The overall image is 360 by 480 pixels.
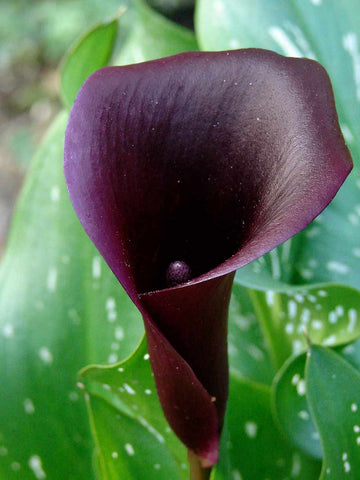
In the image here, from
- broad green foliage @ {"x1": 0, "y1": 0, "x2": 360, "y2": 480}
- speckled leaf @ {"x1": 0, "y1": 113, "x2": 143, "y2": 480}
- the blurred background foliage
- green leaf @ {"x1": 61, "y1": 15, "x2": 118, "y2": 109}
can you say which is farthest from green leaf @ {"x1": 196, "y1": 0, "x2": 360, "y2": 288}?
the blurred background foliage

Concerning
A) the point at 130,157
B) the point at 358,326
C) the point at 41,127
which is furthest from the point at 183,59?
the point at 41,127

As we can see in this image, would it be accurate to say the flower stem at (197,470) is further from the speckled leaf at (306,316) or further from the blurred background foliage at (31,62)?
the blurred background foliage at (31,62)

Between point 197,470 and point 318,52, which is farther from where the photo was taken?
point 318,52

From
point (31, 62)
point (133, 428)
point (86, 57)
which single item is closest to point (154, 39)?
point (86, 57)

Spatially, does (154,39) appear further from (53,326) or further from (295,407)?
(295,407)

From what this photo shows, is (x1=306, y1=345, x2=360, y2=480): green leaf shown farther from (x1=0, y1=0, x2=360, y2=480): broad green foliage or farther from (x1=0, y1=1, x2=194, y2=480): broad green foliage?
(x1=0, y1=1, x2=194, y2=480): broad green foliage
